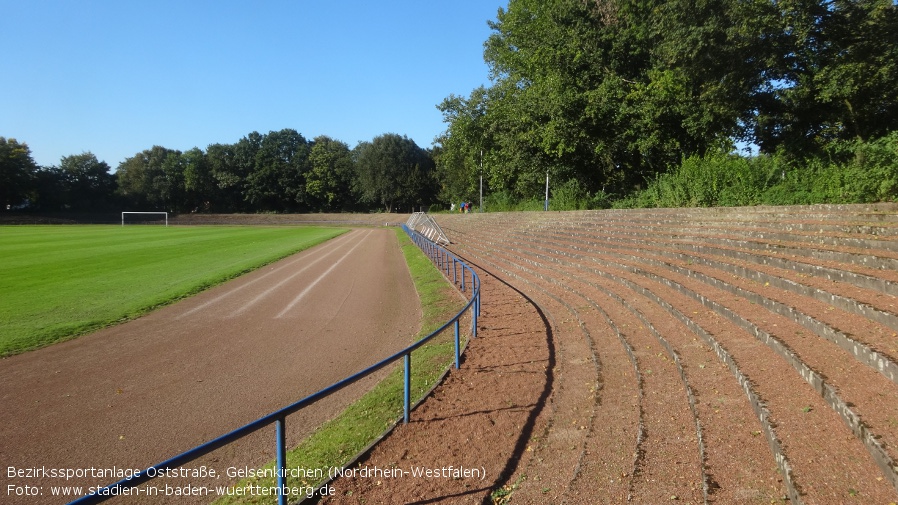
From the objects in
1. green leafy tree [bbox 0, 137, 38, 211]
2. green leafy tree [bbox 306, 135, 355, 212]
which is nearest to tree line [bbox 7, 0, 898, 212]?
green leafy tree [bbox 306, 135, 355, 212]

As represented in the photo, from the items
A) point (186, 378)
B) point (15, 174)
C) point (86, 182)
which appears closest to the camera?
point (186, 378)

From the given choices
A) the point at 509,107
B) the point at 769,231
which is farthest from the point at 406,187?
the point at 769,231

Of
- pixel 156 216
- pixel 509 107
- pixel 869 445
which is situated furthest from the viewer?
pixel 156 216

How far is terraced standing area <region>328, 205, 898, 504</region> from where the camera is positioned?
394 cm

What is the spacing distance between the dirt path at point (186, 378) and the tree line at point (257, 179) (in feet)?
276

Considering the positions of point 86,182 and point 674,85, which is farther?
point 86,182

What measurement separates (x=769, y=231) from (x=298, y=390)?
10.1m

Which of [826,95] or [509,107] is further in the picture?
[509,107]

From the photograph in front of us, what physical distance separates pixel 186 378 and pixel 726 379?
7.36 metres

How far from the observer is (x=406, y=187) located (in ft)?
321

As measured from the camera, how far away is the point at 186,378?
8438 mm

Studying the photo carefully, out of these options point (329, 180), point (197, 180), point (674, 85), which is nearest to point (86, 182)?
point (197, 180)

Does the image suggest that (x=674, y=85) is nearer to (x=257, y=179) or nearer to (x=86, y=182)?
(x=257, y=179)

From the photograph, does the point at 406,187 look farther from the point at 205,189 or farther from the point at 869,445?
the point at 869,445
